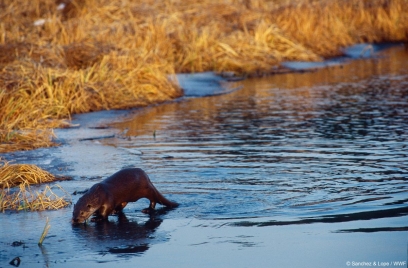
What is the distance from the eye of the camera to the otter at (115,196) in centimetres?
635

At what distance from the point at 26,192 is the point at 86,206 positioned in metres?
1.46

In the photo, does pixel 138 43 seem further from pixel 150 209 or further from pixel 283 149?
pixel 150 209

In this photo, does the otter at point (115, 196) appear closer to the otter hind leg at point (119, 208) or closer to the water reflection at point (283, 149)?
the otter hind leg at point (119, 208)

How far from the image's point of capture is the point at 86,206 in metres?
6.34

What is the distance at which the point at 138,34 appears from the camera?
58.7ft

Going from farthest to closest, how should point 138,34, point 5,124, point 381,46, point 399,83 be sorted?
point 381,46, point 138,34, point 399,83, point 5,124

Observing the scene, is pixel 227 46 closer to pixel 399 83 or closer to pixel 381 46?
pixel 399 83

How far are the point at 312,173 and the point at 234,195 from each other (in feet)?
4.09

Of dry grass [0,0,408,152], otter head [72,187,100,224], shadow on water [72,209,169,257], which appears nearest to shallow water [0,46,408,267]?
shadow on water [72,209,169,257]

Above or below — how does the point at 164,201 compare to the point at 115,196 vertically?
below

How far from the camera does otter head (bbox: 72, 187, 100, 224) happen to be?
633 centimetres

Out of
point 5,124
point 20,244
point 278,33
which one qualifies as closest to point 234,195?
point 20,244

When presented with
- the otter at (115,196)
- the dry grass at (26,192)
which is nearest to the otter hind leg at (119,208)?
the otter at (115,196)

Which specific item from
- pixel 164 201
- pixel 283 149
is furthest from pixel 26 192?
pixel 283 149
